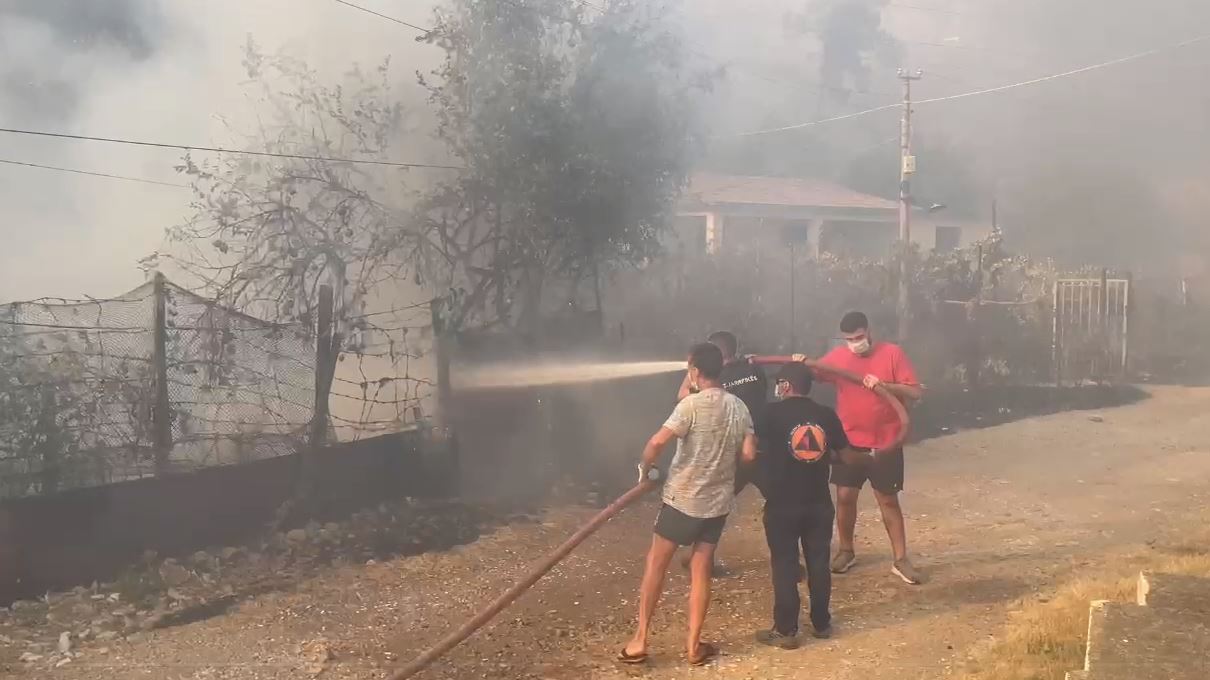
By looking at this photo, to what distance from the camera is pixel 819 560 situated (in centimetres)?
486

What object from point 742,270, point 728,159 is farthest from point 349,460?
point 728,159

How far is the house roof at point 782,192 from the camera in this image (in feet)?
78.3

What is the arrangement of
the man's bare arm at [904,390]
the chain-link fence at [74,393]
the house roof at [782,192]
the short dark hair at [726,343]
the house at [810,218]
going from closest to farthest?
the chain-link fence at [74,393]
the man's bare arm at [904,390]
the short dark hair at [726,343]
the house at [810,218]
the house roof at [782,192]

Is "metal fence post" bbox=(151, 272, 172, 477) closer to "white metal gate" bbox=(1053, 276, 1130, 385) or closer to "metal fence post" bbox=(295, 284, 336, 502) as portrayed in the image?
"metal fence post" bbox=(295, 284, 336, 502)

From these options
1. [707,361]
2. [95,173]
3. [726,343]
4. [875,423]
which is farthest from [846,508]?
[95,173]

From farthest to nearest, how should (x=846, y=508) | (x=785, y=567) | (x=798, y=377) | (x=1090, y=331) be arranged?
(x=1090, y=331), (x=846, y=508), (x=798, y=377), (x=785, y=567)

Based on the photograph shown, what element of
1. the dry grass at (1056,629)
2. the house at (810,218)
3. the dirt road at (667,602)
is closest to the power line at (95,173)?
the dirt road at (667,602)

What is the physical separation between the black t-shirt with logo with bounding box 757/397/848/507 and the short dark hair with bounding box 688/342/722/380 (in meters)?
0.48

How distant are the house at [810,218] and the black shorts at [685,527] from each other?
14131 mm

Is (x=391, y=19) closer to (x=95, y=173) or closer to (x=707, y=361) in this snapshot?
(x=95, y=173)

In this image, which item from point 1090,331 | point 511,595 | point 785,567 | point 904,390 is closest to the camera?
point 511,595

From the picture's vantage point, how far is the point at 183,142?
8.54m

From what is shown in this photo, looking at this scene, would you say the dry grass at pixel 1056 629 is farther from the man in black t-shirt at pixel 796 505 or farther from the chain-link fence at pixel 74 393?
the chain-link fence at pixel 74 393

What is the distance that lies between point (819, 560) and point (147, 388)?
13.4 feet
